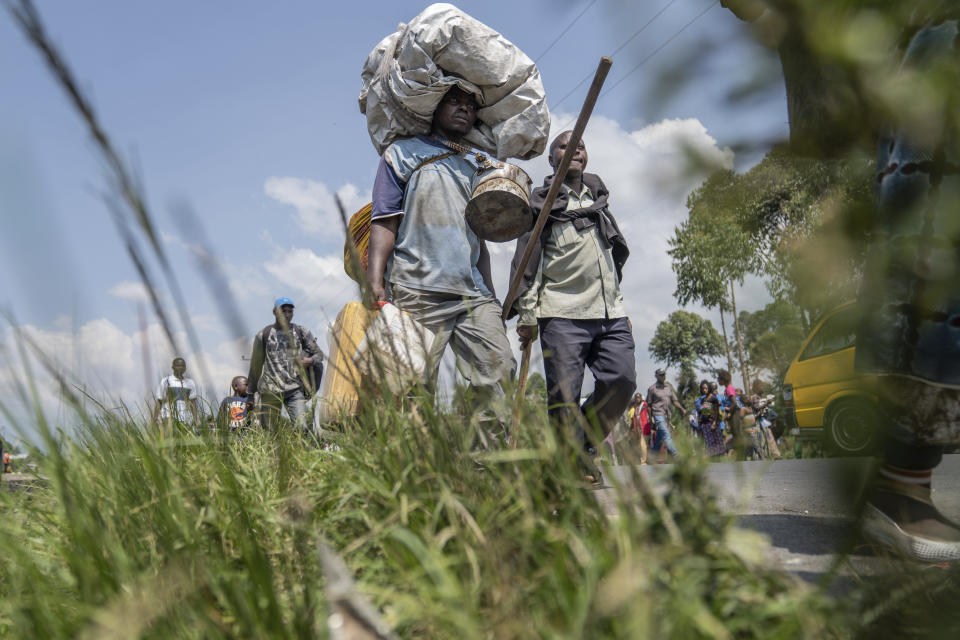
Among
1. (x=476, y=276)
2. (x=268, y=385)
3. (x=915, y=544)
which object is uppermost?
(x=476, y=276)

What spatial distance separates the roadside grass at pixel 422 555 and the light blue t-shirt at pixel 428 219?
1632 millimetres

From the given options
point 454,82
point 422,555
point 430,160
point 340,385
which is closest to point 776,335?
point 422,555

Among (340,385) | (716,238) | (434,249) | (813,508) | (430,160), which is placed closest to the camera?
(716,238)

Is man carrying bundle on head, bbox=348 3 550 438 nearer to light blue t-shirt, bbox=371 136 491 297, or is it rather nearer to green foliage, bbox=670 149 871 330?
light blue t-shirt, bbox=371 136 491 297

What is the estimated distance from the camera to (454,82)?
3.49m

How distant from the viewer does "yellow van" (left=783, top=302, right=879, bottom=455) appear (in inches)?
25.6

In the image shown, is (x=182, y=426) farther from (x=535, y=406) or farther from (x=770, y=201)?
(x=770, y=201)

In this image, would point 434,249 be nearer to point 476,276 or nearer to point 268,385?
point 476,276

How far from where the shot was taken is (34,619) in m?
1.06

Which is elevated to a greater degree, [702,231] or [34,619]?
[702,231]

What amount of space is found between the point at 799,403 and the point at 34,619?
1127 millimetres

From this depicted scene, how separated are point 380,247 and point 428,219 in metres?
0.26

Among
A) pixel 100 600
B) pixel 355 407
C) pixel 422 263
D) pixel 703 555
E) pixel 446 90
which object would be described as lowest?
pixel 703 555

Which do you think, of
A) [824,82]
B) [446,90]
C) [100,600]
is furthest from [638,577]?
[446,90]
